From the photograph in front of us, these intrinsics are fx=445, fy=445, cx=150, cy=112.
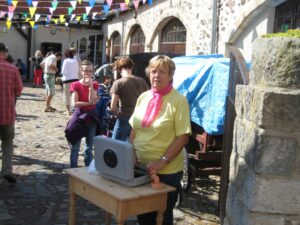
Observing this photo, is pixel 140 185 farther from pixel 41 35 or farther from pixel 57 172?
pixel 41 35

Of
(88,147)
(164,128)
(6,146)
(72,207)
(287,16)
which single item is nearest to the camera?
(164,128)

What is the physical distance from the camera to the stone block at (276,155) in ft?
7.91

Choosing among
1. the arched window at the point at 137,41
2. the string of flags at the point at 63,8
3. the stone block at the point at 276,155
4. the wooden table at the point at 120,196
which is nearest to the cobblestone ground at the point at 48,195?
the wooden table at the point at 120,196

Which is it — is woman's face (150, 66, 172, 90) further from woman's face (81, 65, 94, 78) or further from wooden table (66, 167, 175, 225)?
woman's face (81, 65, 94, 78)

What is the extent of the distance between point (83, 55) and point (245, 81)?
21.7m

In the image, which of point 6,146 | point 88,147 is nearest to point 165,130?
point 88,147

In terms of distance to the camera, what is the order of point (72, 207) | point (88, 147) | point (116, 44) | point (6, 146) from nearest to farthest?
point (72, 207), point (6, 146), point (88, 147), point (116, 44)

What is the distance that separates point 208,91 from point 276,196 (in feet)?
8.99

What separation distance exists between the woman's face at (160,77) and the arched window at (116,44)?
18.0m

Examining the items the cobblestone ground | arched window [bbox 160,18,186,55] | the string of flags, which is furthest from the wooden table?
arched window [bbox 160,18,186,55]

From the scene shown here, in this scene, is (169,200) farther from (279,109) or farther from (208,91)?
(208,91)

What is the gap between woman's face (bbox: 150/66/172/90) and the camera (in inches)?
121

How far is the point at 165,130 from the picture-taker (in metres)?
3.06

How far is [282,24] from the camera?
28.8 ft
